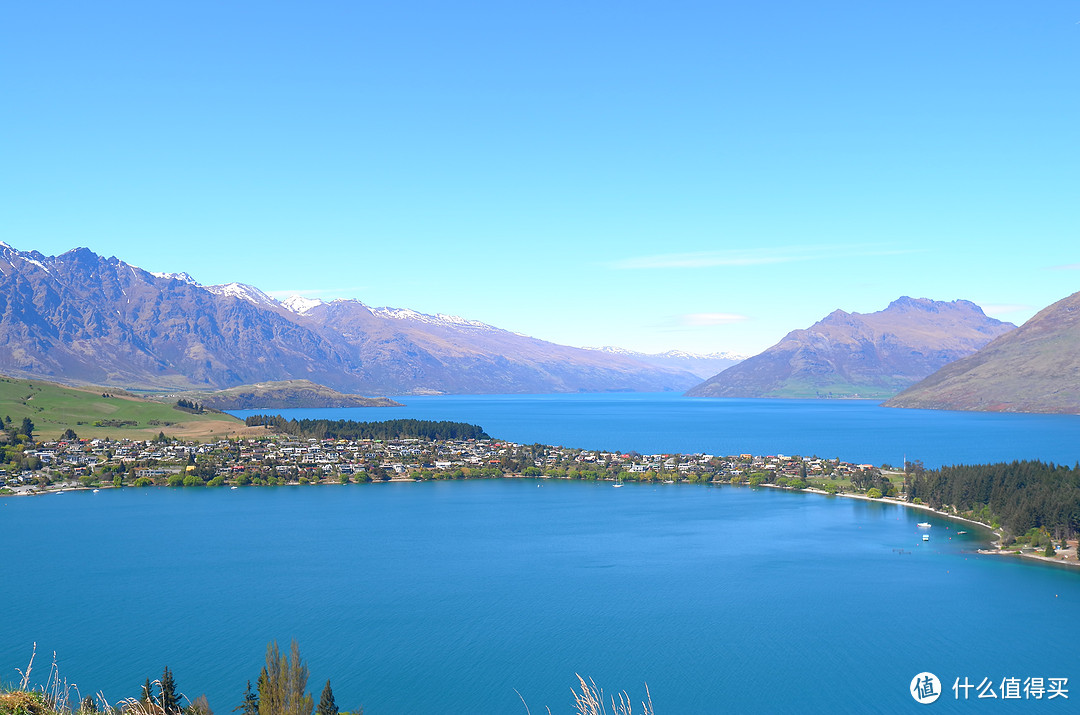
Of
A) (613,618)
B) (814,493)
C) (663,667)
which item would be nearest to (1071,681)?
(663,667)

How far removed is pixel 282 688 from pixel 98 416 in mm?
124243

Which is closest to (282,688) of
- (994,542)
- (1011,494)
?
(994,542)

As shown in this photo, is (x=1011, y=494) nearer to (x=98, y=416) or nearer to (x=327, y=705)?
(x=327, y=705)

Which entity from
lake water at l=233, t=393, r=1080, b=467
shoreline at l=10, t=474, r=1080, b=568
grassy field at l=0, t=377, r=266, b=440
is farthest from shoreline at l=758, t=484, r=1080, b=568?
grassy field at l=0, t=377, r=266, b=440

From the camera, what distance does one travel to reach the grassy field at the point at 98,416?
125 metres

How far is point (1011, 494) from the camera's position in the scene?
69.6 meters

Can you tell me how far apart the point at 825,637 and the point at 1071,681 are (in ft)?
33.5

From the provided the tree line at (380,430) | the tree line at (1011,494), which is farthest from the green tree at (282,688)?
the tree line at (380,430)

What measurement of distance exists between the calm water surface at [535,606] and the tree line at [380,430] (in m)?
50.6

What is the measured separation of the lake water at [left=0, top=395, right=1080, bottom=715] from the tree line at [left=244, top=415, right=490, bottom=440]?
4395 centimetres

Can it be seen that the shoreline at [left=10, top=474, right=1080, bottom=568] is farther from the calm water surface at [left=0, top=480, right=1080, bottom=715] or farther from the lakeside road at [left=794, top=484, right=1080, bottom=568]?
the calm water surface at [left=0, top=480, right=1080, bottom=715]

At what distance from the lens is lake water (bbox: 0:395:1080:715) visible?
3694cm

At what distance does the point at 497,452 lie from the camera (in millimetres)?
118750

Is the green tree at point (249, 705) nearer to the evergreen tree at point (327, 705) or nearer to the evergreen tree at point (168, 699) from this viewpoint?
the evergreen tree at point (168, 699)
